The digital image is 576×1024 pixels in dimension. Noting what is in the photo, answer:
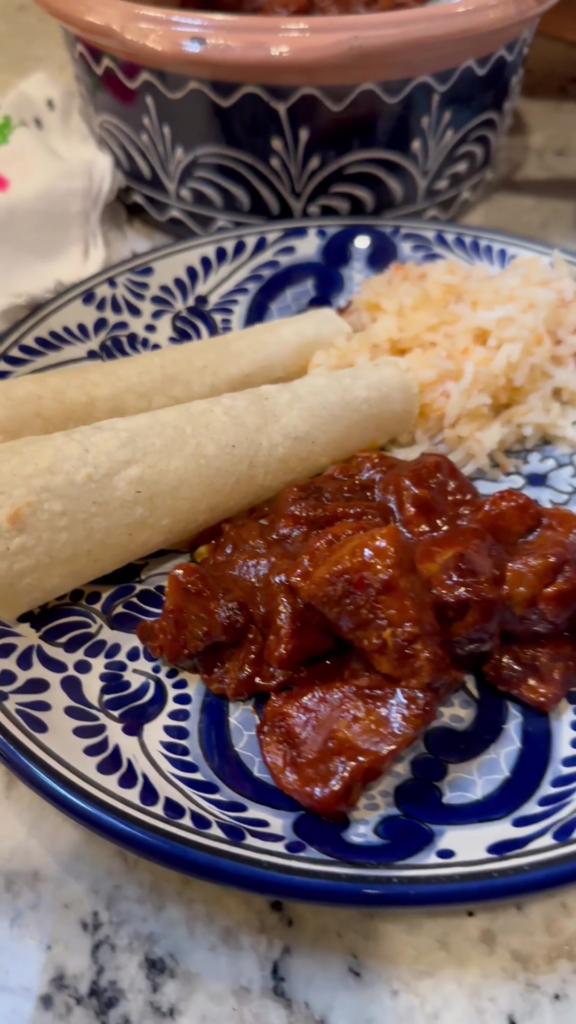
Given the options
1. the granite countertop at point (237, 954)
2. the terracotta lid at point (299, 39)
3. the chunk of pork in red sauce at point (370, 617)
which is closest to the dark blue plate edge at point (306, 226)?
the terracotta lid at point (299, 39)

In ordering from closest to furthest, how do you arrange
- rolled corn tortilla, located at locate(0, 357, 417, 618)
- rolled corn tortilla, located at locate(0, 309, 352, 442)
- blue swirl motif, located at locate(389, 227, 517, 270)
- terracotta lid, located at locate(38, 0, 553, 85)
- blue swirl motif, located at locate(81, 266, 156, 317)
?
rolled corn tortilla, located at locate(0, 357, 417, 618), rolled corn tortilla, located at locate(0, 309, 352, 442), terracotta lid, located at locate(38, 0, 553, 85), blue swirl motif, located at locate(81, 266, 156, 317), blue swirl motif, located at locate(389, 227, 517, 270)

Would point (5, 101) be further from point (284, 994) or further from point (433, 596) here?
point (284, 994)

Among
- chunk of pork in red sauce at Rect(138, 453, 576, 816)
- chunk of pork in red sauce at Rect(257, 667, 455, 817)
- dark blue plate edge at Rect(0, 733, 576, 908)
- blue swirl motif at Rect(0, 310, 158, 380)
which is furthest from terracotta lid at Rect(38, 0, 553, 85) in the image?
dark blue plate edge at Rect(0, 733, 576, 908)

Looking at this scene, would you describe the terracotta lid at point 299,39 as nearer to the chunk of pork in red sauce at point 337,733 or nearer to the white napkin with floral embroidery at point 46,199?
the white napkin with floral embroidery at point 46,199

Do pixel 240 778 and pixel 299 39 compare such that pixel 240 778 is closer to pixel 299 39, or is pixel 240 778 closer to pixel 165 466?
pixel 165 466

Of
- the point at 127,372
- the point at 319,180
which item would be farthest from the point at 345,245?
the point at 127,372

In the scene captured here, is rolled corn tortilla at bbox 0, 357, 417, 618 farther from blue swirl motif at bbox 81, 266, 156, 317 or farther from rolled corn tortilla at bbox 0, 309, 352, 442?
blue swirl motif at bbox 81, 266, 156, 317
